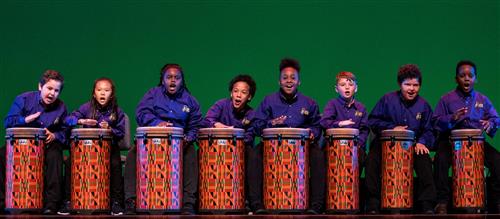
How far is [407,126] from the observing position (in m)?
9.42

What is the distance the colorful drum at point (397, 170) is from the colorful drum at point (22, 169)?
3121 mm

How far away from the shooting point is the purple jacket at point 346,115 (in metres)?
9.61

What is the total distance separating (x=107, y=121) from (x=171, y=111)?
0.63m

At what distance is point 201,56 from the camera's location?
11156 millimetres

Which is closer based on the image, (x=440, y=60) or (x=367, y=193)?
(x=367, y=193)

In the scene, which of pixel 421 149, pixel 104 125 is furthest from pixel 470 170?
pixel 104 125

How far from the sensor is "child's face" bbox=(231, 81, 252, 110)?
9742 millimetres

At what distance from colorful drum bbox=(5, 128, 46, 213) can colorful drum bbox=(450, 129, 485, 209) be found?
12.5 ft

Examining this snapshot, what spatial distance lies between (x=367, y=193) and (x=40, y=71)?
3.86 metres

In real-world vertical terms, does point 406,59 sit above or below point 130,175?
above

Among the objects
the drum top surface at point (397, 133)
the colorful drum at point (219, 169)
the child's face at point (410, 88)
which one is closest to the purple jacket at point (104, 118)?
the colorful drum at point (219, 169)

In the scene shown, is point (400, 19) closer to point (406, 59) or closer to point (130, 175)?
point (406, 59)

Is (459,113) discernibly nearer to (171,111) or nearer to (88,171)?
(171,111)

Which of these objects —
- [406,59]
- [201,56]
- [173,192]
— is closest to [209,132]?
[173,192]
